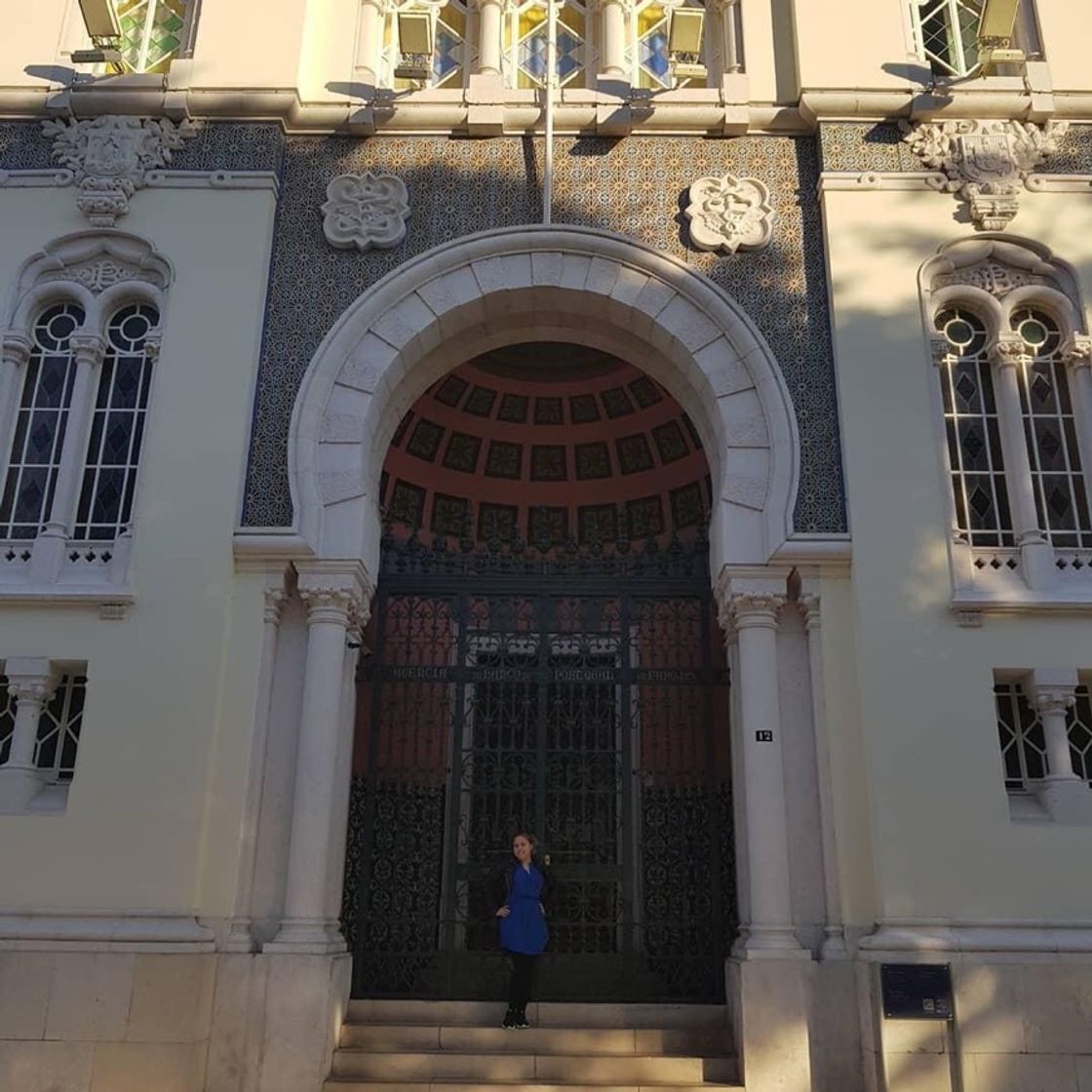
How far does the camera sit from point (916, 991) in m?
7.70

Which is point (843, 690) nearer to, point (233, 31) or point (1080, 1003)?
point (1080, 1003)

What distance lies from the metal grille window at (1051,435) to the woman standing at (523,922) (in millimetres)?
5297

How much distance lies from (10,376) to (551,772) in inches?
248

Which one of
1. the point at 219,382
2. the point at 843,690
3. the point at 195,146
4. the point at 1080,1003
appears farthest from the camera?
the point at 195,146

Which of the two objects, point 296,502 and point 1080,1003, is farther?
point 296,502

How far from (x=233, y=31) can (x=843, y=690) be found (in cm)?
870

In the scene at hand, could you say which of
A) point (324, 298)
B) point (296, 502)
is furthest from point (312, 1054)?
point (324, 298)

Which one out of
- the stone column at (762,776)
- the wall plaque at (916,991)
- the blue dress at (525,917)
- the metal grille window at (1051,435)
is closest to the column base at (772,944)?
the stone column at (762,776)

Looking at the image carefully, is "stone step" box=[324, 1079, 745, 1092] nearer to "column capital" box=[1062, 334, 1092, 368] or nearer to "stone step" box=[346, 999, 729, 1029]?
"stone step" box=[346, 999, 729, 1029]

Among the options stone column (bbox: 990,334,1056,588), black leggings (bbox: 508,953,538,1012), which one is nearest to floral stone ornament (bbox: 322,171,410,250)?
stone column (bbox: 990,334,1056,588)

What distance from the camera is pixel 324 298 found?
1005 centimetres

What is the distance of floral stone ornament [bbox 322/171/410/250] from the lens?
1016cm

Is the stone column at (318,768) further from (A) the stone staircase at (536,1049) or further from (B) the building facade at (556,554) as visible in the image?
(A) the stone staircase at (536,1049)

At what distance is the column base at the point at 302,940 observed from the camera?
27.1 ft
